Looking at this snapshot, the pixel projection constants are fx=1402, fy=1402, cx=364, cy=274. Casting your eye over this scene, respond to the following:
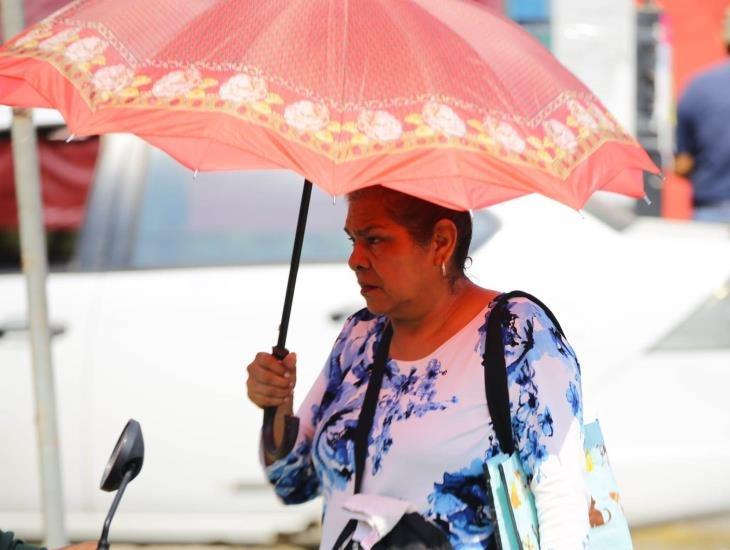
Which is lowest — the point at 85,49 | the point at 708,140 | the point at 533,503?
the point at 533,503

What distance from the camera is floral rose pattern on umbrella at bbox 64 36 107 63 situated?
96.5 inches

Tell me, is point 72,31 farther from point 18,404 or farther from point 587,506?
point 18,404

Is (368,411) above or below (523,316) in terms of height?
below

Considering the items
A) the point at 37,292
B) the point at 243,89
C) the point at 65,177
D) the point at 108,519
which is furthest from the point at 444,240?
the point at 65,177

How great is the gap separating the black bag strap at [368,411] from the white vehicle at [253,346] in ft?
6.88

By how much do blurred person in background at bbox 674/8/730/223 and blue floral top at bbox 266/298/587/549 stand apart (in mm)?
4911

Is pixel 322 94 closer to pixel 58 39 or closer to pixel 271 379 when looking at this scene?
pixel 58 39

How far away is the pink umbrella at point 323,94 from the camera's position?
89.7 inches

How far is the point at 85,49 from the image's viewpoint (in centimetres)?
247

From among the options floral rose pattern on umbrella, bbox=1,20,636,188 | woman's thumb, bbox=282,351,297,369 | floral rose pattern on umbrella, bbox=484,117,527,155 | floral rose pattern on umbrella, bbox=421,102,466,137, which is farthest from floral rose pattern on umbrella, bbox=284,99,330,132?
woman's thumb, bbox=282,351,297,369

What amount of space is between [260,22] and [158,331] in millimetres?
2568

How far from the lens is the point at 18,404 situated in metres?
5.00

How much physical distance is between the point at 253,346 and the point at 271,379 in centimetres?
200

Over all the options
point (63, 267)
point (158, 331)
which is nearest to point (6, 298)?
point (63, 267)
